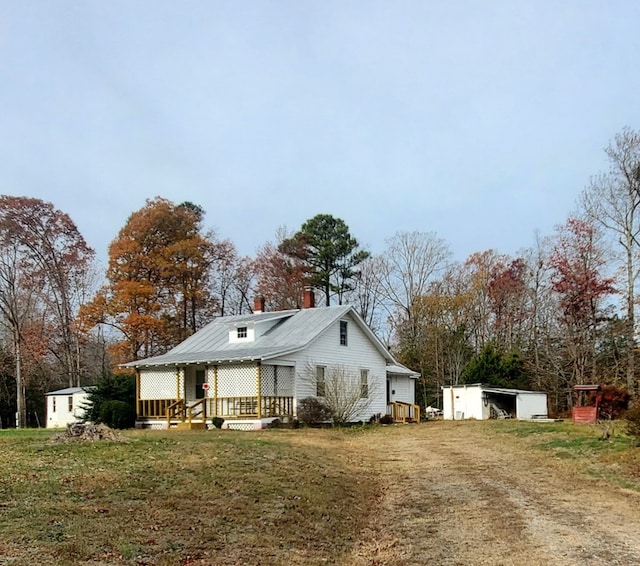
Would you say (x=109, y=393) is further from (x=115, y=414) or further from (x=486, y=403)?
(x=486, y=403)

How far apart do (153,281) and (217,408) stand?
599 inches

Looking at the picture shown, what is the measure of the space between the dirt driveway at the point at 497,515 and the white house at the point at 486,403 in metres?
17.5

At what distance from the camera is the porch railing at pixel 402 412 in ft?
111

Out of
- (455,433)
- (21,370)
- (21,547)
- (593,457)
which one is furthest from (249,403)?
(21,547)

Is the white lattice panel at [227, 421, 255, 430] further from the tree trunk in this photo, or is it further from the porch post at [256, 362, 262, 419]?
the tree trunk

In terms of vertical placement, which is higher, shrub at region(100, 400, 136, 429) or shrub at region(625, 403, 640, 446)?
shrub at region(625, 403, 640, 446)

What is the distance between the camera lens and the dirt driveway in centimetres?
717

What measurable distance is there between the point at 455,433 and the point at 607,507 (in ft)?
47.8

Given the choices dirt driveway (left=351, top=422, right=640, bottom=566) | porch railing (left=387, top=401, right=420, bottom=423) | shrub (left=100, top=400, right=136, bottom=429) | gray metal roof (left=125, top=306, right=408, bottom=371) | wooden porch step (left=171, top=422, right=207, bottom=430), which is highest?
gray metal roof (left=125, top=306, right=408, bottom=371)

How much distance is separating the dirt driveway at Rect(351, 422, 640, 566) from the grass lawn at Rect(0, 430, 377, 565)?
56 cm

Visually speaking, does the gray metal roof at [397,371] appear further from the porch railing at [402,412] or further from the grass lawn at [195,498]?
the grass lawn at [195,498]

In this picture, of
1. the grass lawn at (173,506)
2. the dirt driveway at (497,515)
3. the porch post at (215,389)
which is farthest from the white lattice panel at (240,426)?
the grass lawn at (173,506)

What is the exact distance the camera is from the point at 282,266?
48.6m

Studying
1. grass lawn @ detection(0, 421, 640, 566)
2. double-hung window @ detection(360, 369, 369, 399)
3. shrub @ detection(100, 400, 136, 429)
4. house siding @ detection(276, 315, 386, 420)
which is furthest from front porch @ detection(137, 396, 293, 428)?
grass lawn @ detection(0, 421, 640, 566)
